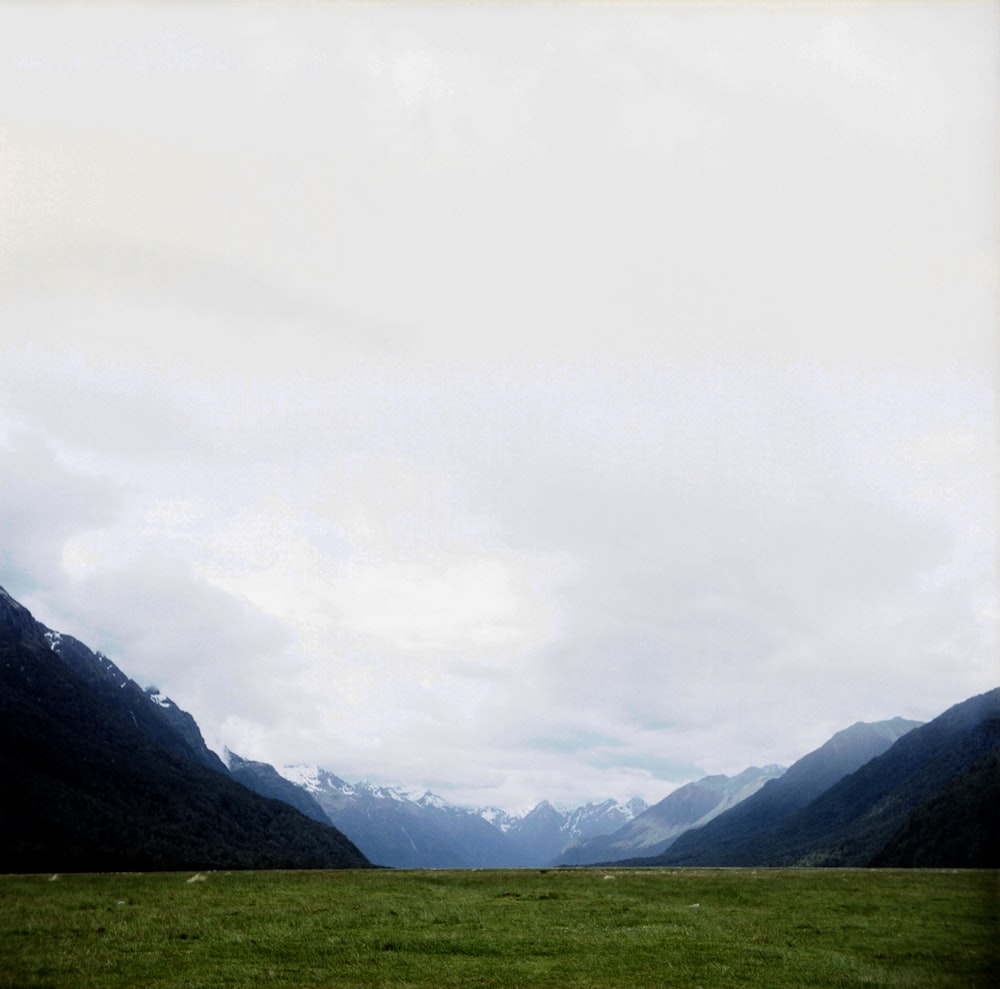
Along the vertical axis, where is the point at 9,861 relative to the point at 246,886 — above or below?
below

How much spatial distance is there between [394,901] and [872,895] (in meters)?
30.8

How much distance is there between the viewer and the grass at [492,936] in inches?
918

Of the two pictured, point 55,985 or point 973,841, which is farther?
point 973,841

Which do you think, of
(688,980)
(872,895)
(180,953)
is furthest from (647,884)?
(180,953)

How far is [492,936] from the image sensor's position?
3047 cm

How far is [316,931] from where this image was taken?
3109cm

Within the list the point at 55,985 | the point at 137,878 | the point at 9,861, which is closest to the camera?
the point at 55,985

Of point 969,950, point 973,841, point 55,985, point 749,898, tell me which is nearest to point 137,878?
point 55,985

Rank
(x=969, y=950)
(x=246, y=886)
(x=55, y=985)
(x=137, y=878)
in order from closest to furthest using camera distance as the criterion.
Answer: (x=55, y=985), (x=969, y=950), (x=246, y=886), (x=137, y=878)

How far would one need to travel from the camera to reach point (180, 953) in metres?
26.4

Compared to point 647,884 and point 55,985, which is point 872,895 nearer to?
point 647,884

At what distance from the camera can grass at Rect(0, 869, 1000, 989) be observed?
2331 centimetres

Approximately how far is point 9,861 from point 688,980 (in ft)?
796

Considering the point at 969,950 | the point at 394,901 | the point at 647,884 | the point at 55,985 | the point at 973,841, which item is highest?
the point at 55,985
